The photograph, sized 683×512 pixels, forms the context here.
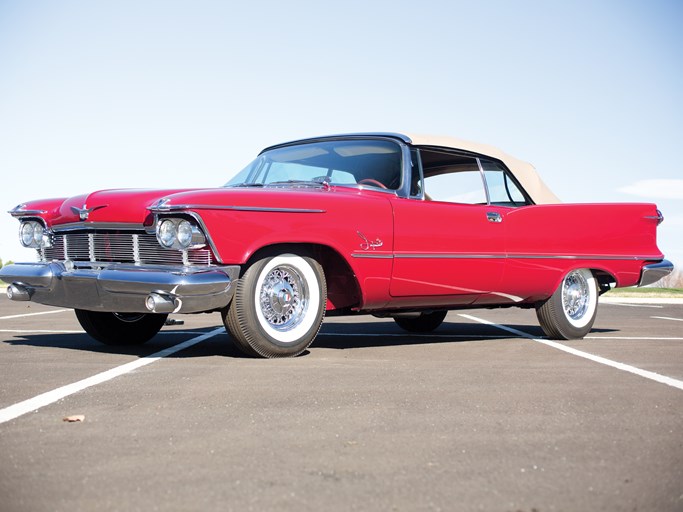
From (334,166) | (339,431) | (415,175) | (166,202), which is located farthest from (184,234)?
(339,431)

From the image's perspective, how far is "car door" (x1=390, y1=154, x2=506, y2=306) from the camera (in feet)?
22.3

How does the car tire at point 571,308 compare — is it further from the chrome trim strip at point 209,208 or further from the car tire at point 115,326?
the car tire at point 115,326

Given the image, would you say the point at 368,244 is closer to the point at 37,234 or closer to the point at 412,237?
the point at 412,237

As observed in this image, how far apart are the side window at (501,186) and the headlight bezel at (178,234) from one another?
124 inches

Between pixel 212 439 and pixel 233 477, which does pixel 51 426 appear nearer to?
Result: pixel 212 439

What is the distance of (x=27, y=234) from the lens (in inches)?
276

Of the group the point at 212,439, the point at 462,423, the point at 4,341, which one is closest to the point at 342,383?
the point at 462,423

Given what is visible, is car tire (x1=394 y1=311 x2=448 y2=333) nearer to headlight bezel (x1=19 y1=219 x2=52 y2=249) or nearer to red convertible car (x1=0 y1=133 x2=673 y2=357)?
red convertible car (x1=0 y1=133 x2=673 y2=357)

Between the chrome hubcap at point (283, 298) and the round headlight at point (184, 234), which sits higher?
the round headlight at point (184, 234)

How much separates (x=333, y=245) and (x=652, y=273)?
4030 mm

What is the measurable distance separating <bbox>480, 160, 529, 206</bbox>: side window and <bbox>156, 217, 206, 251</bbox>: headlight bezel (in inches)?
124

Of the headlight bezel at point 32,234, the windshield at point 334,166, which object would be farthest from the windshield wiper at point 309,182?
the headlight bezel at point 32,234

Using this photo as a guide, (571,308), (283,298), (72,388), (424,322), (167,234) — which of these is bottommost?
(424,322)

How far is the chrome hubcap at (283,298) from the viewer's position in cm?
613
